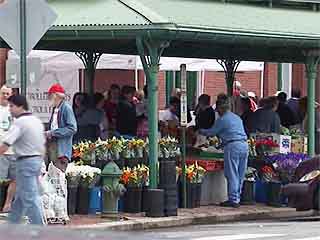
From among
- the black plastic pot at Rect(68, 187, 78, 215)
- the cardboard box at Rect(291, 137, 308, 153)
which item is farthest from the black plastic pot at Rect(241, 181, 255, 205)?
the black plastic pot at Rect(68, 187, 78, 215)

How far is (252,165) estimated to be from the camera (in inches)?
733

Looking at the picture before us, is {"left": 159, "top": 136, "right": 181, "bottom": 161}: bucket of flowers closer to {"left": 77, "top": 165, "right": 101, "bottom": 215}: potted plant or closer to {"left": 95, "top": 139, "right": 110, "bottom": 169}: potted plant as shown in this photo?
{"left": 95, "top": 139, "right": 110, "bottom": 169}: potted plant

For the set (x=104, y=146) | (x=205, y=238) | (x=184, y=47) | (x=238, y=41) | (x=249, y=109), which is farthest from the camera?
(x=184, y=47)

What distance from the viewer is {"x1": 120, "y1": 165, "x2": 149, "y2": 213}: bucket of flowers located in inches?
621

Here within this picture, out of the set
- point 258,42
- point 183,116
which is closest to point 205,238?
point 183,116

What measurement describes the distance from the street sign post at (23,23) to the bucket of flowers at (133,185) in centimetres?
361

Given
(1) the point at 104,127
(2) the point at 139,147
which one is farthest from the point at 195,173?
(1) the point at 104,127

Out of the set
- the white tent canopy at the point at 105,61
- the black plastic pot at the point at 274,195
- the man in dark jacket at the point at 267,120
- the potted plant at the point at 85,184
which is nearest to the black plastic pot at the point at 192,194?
the black plastic pot at the point at 274,195

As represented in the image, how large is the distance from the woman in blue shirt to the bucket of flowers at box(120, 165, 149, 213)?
5.95ft

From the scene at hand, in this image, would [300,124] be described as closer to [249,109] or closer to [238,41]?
[249,109]

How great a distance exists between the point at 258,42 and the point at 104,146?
11.1ft

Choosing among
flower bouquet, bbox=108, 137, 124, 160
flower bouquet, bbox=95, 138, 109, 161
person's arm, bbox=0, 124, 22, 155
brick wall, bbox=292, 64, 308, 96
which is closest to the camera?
person's arm, bbox=0, 124, 22, 155

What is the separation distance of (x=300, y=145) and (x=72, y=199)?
19.2ft

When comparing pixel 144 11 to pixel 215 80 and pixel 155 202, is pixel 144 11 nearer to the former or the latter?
pixel 155 202
